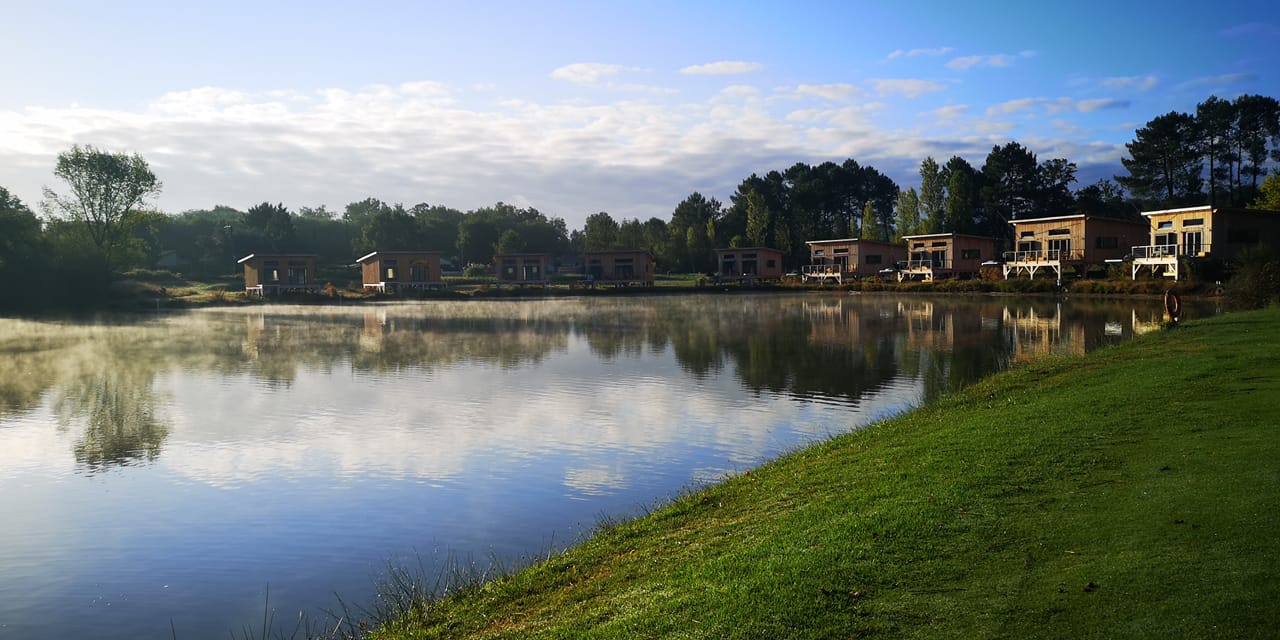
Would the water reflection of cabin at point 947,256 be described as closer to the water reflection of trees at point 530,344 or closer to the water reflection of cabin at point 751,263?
the water reflection of cabin at point 751,263

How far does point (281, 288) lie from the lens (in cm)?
8019

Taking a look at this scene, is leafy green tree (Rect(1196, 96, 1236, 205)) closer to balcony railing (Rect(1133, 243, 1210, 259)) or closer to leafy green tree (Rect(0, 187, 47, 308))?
balcony railing (Rect(1133, 243, 1210, 259))

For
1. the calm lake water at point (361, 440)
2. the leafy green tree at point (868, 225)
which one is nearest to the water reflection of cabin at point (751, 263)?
the leafy green tree at point (868, 225)

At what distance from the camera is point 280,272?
81.6 metres

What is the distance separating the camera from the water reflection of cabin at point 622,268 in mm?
86500

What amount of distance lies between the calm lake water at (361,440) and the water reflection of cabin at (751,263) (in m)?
51.4

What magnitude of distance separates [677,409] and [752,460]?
16.2 feet

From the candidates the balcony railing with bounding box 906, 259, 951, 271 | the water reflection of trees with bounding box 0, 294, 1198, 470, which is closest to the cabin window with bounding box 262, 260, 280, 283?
the water reflection of trees with bounding box 0, 294, 1198, 470

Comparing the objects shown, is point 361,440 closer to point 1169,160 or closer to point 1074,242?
point 1074,242

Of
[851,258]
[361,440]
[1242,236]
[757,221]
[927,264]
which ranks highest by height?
[757,221]

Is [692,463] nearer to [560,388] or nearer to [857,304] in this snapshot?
[560,388]

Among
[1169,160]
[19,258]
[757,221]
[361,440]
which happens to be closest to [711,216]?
[757,221]

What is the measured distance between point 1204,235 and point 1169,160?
116 ft

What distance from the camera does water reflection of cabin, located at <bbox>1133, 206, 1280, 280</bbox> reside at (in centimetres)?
5228
